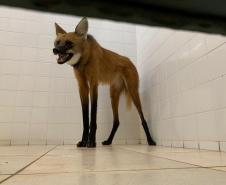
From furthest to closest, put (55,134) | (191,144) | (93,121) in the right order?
(55,134), (93,121), (191,144)

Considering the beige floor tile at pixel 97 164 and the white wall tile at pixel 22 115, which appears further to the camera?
the white wall tile at pixel 22 115

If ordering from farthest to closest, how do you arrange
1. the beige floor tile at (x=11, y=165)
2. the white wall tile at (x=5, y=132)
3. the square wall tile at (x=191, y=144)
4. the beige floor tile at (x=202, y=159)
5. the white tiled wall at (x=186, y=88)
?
the white wall tile at (x=5, y=132)
the square wall tile at (x=191, y=144)
the white tiled wall at (x=186, y=88)
the beige floor tile at (x=202, y=159)
the beige floor tile at (x=11, y=165)

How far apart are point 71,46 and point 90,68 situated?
0.78 feet

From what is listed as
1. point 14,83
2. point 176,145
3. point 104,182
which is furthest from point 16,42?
point 104,182

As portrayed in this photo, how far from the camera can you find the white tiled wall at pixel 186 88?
139cm

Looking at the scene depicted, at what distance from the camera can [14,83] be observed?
2.71 m

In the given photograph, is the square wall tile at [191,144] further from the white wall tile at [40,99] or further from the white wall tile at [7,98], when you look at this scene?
the white wall tile at [7,98]

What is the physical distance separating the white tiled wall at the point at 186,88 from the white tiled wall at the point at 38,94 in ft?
1.64

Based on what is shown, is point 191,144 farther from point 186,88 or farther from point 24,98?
point 24,98

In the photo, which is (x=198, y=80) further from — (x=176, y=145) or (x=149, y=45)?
(x=149, y=45)

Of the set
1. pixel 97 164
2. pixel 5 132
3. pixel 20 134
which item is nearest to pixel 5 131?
pixel 5 132

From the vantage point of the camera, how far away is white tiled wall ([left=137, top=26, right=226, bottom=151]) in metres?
1.39

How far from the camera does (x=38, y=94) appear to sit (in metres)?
2.74

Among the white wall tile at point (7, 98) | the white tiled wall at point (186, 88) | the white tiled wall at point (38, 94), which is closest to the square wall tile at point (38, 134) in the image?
the white tiled wall at point (38, 94)
